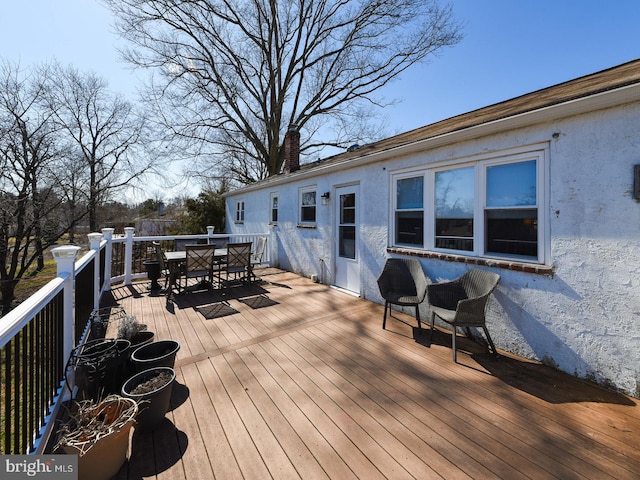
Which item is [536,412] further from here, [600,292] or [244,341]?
[244,341]

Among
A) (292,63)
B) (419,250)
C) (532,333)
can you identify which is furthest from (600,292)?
(292,63)

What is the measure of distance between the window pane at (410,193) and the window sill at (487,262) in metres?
0.75

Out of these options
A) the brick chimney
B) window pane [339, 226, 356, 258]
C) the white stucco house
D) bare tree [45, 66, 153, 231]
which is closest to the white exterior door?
window pane [339, 226, 356, 258]

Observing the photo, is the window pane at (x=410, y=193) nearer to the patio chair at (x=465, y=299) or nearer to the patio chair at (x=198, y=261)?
the patio chair at (x=465, y=299)

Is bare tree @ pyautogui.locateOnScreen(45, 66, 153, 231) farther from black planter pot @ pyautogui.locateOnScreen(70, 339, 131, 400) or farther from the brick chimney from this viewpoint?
black planter pot @ pyautogui.locateOnScreen(70, 339, 131, 400)

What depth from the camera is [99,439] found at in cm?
164

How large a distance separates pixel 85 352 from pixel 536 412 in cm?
398

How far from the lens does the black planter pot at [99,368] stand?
2.36 metres

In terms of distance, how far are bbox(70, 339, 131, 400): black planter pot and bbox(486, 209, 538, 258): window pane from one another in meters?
4.25

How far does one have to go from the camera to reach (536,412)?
7.65ft

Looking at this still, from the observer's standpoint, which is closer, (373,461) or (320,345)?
(373,461)

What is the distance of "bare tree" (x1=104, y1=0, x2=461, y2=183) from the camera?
1269 centimetres

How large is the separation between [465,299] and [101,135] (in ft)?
66.3

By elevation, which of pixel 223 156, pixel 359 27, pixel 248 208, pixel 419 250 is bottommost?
pixel 419 250
